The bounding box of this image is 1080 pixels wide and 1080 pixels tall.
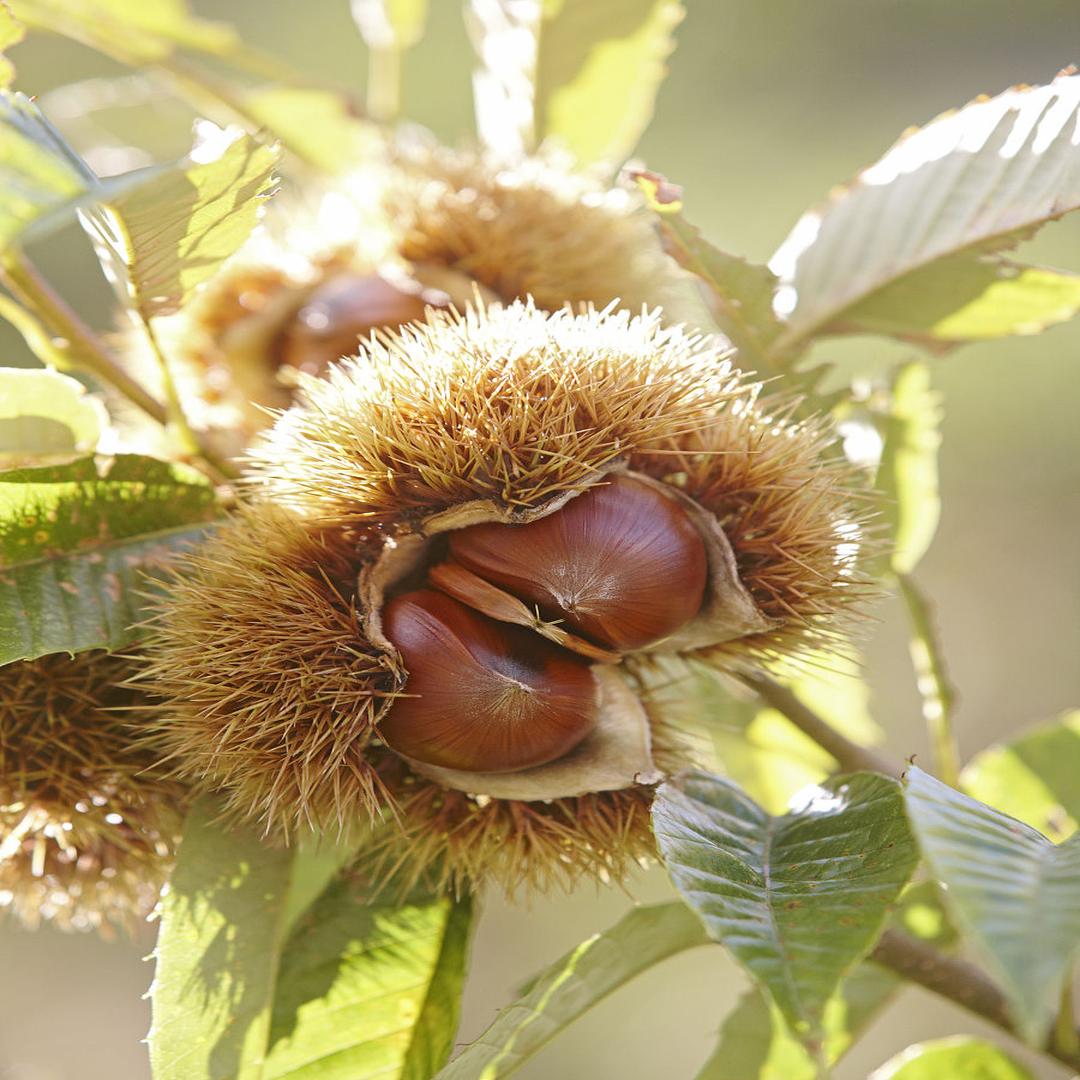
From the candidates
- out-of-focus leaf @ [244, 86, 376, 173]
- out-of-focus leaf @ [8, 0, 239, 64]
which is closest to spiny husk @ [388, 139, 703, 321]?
out-of-focus leaf @ [244, 86, 376, 173]

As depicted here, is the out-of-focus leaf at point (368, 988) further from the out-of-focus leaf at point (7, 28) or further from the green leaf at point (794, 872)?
the out-of-focus leaf at point (7, 28)

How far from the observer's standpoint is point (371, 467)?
73 cm

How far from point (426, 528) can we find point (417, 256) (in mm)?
449

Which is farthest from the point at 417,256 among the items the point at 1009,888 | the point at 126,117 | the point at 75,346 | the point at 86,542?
the point at 1009,888

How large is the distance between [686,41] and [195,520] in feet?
13.9

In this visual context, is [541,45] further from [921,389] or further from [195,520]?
[195,520]

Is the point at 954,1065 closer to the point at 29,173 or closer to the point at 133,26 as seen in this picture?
the point at 29,173

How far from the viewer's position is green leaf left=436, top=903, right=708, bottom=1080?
697 millimetres

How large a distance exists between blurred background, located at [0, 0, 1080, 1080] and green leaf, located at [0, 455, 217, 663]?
219 centimetres

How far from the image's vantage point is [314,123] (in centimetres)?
123

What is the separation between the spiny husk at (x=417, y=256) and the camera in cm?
107

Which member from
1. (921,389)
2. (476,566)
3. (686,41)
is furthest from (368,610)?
(686,41)

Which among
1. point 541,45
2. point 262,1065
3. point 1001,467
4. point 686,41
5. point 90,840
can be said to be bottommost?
point 262,1065

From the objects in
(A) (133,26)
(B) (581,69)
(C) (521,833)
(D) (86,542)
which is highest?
(A) (133,26)
